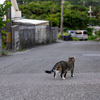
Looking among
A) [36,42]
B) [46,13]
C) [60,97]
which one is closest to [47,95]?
[60,97]

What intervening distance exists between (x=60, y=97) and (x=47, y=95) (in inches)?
13.9

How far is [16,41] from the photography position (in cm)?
1928

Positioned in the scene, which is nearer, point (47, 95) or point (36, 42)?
point (47, 95)

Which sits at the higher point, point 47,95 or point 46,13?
point 46,13

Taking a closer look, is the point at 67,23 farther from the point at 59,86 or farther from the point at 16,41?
the point at 59,86

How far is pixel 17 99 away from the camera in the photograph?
17.4ft

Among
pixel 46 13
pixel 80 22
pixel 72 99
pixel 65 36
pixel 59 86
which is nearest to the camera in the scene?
pixel 72 99

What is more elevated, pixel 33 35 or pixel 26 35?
pixel 26 35

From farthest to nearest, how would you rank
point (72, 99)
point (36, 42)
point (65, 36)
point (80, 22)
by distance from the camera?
1. point (80, 22)
2. point (65, 36)
3. point (36, 42)
4. point (72, 99)

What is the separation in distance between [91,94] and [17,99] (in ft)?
5.86

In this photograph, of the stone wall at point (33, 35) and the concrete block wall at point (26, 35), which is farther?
the stone wall at point (33, 35)

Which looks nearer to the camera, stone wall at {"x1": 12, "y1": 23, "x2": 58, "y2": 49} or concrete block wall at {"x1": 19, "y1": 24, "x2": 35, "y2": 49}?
concrete block wall at {"x1": 19, "y1": 24, "x2": 35, "y2": 49}

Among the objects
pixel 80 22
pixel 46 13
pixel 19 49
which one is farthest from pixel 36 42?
pixel 80 22

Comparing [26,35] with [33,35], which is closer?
[26,35]
